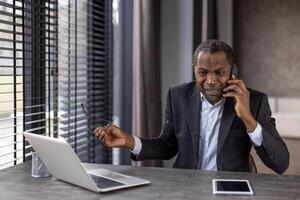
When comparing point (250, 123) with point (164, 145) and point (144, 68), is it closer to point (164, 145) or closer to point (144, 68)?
point (164, 145)

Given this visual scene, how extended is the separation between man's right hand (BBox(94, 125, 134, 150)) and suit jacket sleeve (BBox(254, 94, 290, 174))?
1.81ft

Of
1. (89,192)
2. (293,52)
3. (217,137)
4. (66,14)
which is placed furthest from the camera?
(293,52)

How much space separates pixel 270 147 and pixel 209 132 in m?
0.32

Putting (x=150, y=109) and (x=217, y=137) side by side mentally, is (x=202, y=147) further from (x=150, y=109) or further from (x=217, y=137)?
(x=150, y=109)

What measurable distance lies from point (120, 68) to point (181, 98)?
1426 millimetres

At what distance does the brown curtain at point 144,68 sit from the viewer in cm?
325

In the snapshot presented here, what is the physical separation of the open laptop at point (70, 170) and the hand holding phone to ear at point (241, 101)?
1.65 feet

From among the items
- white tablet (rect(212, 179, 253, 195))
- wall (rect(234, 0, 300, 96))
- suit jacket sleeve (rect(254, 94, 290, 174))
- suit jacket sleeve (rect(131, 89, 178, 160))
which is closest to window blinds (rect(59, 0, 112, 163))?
suit jacket sleeve (rect(131, 89, 178, 160))

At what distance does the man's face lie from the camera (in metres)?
1.89

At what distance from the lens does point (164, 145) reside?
212 cm

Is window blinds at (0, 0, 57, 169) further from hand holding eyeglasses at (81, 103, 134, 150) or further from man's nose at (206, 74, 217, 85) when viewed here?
man's nose at (206, 74, 217, 85)

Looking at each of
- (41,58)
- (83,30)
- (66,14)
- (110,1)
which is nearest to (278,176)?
(41,58)

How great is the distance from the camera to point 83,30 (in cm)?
308

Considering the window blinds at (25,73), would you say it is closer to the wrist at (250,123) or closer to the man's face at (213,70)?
the man's face at (213,70)
